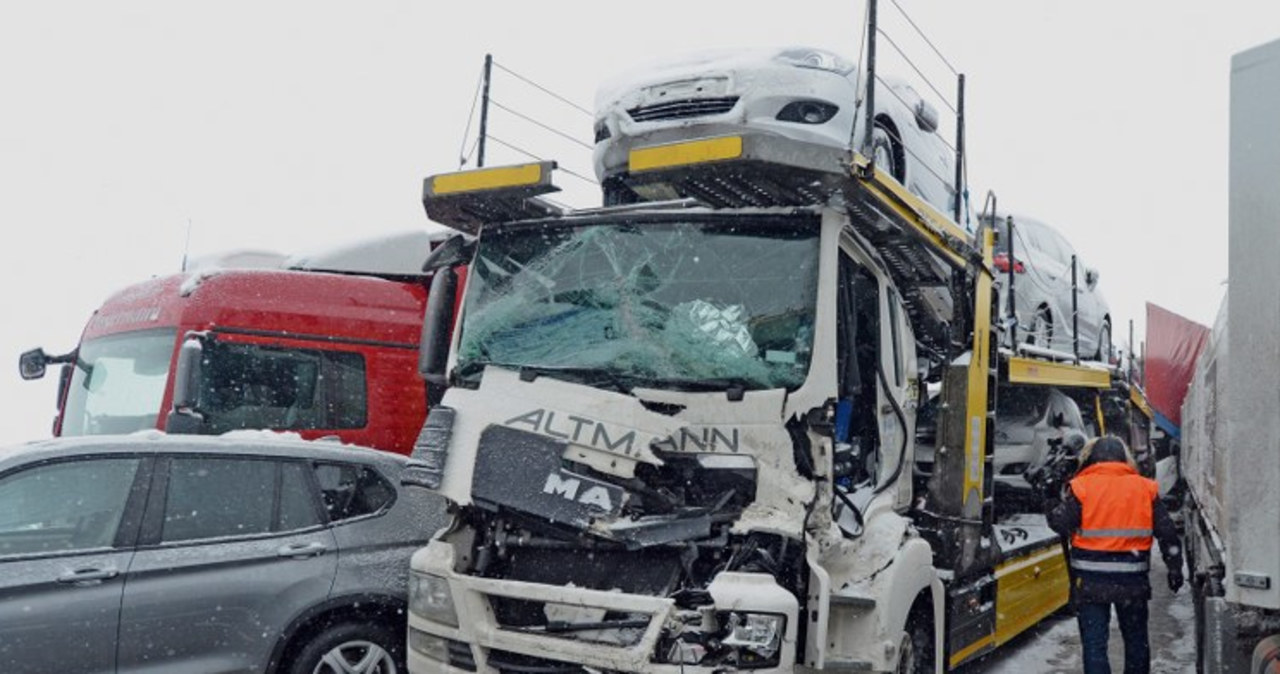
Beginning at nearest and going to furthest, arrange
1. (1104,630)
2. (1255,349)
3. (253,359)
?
1. (1255,349)
2. (1104,630)
3. (253,359)

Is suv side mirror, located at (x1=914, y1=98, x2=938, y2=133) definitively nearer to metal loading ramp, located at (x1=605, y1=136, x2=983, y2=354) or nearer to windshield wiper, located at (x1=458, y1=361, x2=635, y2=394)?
metal loading ramp, located at (x1=605, y1=136, x2=983, y2=354)

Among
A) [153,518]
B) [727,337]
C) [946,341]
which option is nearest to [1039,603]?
[946,341]

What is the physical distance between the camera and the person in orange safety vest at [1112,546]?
5895mm

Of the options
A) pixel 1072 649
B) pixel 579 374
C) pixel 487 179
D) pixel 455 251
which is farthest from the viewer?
pixel 1072 649

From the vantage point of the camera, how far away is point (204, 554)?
5.01 metres

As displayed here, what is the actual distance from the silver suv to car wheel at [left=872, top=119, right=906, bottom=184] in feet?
11.1

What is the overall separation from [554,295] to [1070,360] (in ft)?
19.6

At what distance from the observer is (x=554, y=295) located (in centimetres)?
510

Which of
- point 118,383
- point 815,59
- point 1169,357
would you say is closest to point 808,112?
point 815,59

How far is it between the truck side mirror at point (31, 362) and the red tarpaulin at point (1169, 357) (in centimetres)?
1343

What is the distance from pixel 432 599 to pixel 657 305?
1.59 m

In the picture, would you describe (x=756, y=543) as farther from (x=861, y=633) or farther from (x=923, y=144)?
(x=923, y=144)

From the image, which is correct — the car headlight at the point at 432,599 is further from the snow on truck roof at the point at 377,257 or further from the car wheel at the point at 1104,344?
the car wheel at the point at 1104,344

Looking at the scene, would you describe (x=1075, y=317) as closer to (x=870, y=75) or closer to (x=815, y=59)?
(x=815, y=59)
